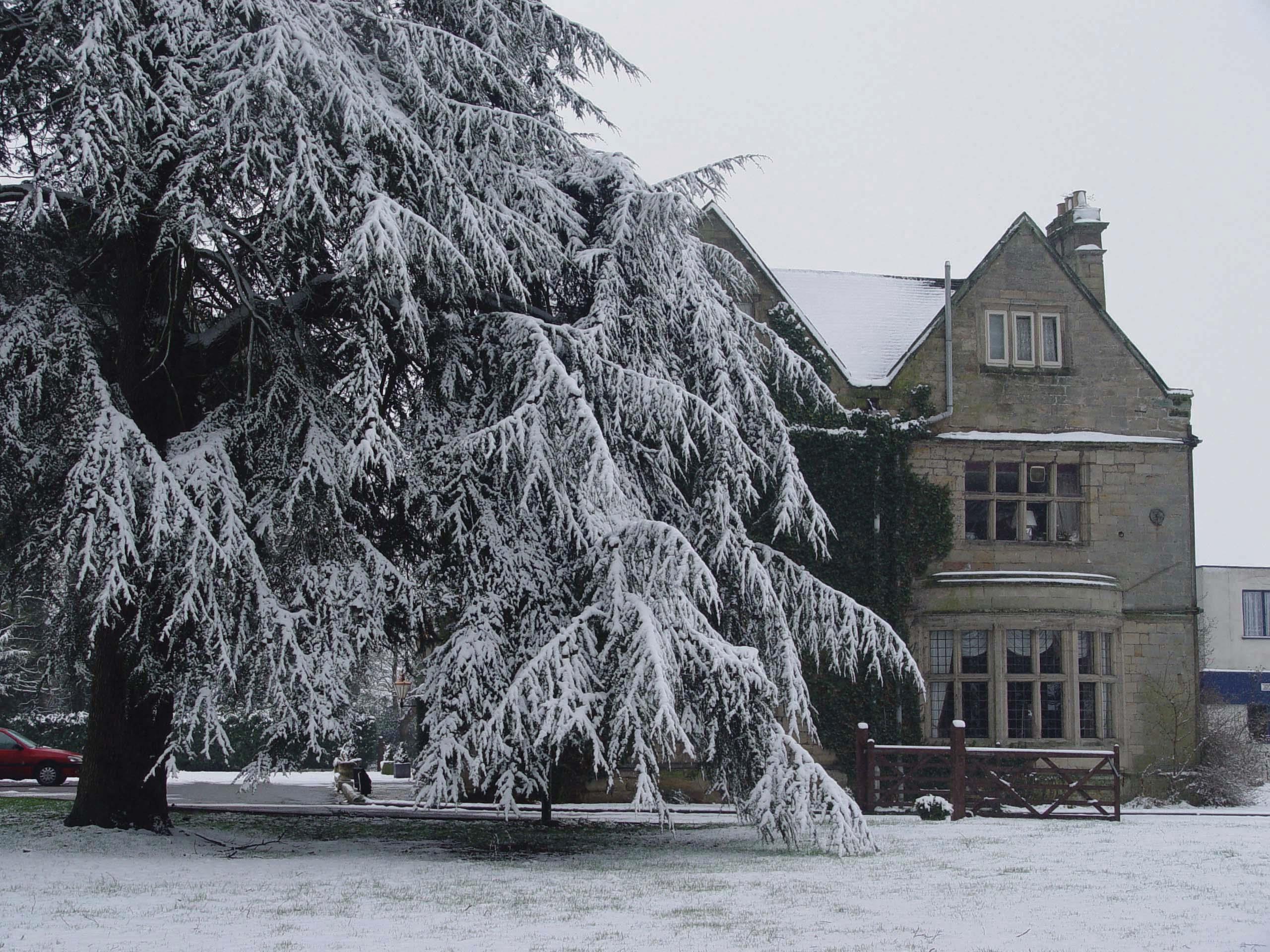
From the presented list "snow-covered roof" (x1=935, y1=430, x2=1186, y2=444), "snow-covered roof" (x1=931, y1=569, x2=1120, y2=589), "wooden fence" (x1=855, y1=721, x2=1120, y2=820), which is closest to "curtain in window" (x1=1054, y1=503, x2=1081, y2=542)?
"snow-covered roof" (x1=931, y1=569, x2=1120, y2=589)

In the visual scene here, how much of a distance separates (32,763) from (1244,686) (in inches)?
1204

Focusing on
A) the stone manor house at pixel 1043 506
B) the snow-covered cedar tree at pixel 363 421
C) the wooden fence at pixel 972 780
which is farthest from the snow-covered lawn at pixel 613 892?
the stone manor house at pixel 1043 506

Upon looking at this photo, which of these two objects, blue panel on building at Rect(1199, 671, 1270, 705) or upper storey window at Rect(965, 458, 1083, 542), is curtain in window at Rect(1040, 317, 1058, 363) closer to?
upper storey window at Rect(965, 458, 1083, 542)

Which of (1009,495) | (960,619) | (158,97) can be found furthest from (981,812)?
(158,97)

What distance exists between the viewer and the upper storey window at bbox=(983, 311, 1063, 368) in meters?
22.4

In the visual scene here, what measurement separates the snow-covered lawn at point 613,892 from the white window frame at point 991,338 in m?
10.4

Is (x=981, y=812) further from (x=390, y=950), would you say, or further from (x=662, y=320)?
(x=390, y=950)

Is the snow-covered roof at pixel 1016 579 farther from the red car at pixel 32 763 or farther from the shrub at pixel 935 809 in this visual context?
the red car at pixel 32 763

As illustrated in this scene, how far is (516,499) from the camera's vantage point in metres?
11.6

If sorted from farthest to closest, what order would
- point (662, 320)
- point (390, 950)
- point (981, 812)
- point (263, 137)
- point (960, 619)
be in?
point (960, 619) → point (981, 812) → point (662, 320) → point (263, 137) → point (390, 950)

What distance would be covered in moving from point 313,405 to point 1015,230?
48.9 feet

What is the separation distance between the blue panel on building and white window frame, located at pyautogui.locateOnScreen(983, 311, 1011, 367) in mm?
17743

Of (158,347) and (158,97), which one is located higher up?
(158,97)

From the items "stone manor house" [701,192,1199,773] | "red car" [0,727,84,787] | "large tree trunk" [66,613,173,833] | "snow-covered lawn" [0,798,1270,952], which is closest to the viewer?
"snow-covered lawn" [0,798,1270,952]
